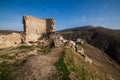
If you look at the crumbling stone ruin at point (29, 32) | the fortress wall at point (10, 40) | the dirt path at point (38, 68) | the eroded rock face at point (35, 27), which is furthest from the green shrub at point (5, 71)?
the eroded rock face at point (35, 27)

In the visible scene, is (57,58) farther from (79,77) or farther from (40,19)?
(40,19)

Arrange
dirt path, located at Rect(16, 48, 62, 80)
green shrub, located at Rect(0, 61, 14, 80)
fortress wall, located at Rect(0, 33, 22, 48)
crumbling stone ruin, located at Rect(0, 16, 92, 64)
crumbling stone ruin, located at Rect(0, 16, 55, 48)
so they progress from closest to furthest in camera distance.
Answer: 1. dirt path, located at Rect(16, 48, 62, 80)
2. green shrub, located at Rect(0, 61, 14, 80)
3. fortress wall, located at Rect(0, 33, 22, 48)
4. crumbling stone ruin, located at Rect(0, 16, 55, 48)
5. crumbling stone ruin, located at Rect(0, 16, 92, 64)

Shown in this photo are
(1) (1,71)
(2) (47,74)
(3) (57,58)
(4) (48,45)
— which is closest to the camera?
(2) (47,74)

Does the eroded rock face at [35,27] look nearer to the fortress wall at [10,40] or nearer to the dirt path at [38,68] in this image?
the fortress wall at [10,40]

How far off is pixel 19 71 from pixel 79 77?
20.8 ft

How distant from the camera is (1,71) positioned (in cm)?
1591

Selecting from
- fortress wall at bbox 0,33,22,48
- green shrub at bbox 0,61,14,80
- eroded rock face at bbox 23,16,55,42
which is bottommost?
green shrub at bbox 0,61,14,80

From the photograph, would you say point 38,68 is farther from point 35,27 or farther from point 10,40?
point 35,27

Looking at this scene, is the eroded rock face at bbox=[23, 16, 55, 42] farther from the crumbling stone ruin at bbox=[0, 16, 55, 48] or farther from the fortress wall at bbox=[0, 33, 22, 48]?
the fortress wall at bbox=[0, 33, 22, 48]

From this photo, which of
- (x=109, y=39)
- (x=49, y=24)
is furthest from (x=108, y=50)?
(x=49, y=24)

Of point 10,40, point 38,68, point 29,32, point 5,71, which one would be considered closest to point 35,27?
point 29,32

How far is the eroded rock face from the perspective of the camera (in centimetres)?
2773

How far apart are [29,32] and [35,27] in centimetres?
180

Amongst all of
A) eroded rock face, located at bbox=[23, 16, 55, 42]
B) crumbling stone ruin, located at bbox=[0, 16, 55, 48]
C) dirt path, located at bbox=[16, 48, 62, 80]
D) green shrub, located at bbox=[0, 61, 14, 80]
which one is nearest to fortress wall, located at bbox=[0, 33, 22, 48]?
crumbling stone ruin, located at bbox=[0, 16, 55, 48]
